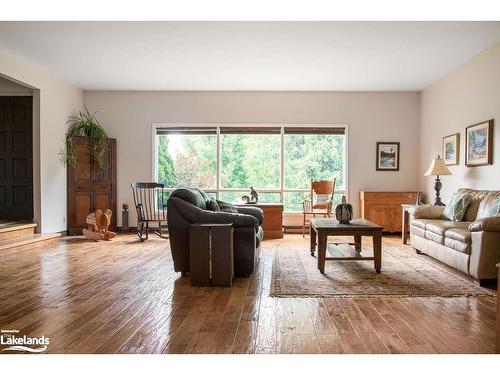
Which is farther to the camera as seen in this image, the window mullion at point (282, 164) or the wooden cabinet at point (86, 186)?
the window mullion at point (282, 164)

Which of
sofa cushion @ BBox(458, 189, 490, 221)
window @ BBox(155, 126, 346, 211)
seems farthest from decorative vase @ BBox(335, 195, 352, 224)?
window @ BBox(155, 126, 346, 211)

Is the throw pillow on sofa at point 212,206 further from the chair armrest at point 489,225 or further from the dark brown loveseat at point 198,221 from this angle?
the chair armrest at point 489,225

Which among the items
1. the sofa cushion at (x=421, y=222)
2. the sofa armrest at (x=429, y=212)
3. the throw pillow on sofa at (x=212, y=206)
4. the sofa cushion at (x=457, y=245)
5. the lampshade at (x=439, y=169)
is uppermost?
A: the lampshade at (x=439, y=169)

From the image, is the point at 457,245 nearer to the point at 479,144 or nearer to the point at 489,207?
the point at 489,207

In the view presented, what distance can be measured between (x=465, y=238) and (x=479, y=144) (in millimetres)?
2199

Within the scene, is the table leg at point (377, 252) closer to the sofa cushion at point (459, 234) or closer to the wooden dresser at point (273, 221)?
the sofa cushion at point (459, 234)

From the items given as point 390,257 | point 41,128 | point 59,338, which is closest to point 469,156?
point 390,257

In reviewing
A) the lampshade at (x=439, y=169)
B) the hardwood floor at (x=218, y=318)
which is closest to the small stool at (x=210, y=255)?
the hardwood floor at (x=218, y=318)

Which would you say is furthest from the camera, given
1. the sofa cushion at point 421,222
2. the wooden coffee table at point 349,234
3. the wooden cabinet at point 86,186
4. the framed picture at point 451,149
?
the wooden cabinet at point 86,186

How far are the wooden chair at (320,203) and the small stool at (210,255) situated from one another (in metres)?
3.58

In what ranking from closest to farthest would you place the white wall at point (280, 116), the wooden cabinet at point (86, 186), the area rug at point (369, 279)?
the area rug at point (369, 279) → the wooden cabinet at point (86, 186) → the white wall at point (280, 116)

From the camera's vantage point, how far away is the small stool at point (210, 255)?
3.82 metres

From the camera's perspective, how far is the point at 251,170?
823 cm
